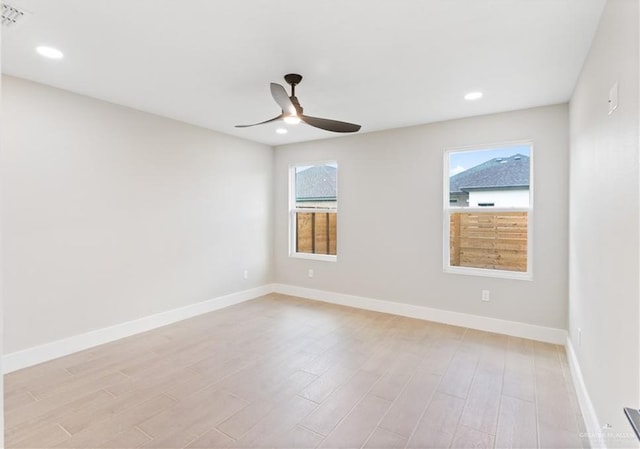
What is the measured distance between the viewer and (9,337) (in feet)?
10.2

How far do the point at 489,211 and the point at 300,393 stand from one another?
9.75 feet

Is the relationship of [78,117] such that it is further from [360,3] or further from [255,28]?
[360,3]

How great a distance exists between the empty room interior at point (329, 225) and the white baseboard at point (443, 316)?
3 cm

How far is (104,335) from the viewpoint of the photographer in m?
3.73

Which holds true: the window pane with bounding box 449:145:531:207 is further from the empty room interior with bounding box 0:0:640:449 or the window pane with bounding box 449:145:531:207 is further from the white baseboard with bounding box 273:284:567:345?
the white baseboard with bounding box 273:284:567:345

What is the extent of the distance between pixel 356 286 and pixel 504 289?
1.91 meters

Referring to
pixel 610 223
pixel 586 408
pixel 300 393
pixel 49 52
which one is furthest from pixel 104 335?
pixel 610 223

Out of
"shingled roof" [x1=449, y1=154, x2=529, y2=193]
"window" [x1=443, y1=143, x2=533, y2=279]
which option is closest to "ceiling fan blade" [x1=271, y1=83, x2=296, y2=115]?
"window" [x1=443, y1=143, x2=533, y2=279]

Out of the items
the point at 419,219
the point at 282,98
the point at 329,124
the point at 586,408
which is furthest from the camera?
the point at 419,219

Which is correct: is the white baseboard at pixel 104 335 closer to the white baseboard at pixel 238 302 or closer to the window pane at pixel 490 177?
the white baseboard at pixel 238 302

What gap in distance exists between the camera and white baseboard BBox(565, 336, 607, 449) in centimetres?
211

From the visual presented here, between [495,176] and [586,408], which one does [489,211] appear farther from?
[586,408]

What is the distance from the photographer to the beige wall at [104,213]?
3182 mm

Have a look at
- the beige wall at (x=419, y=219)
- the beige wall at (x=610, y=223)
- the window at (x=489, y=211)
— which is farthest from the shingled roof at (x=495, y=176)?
the beige wall at (x=610, y=223)
